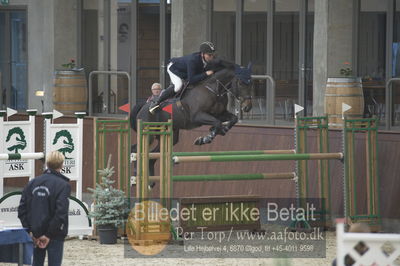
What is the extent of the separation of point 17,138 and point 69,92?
25.0ft

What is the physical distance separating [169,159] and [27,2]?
13471 mm

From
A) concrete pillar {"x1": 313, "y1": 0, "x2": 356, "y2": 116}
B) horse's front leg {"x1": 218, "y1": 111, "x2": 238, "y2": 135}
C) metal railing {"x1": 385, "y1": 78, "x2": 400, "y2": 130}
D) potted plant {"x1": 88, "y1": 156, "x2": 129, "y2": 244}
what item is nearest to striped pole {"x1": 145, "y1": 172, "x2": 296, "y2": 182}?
potted plant {"x1": 88, "y1": 156, "x2": 129, "y2": 244}

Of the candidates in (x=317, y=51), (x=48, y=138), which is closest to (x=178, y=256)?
(x=48, y=138)

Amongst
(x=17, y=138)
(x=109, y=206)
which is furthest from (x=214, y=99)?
(x=17, y=138)

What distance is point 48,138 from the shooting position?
13.9 m

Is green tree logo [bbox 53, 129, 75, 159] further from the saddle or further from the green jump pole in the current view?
the green jump pole

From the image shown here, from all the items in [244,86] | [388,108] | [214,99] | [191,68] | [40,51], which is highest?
[40,51]

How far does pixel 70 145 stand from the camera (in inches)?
557

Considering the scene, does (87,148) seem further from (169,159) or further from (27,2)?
(27,2)

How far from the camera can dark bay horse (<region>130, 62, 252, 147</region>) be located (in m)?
13.4

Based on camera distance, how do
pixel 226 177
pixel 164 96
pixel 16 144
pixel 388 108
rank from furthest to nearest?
pixel 388 108 → pixel 16 144 → pixel 164 96 → pixel 226 177

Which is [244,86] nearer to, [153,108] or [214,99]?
[214,99]

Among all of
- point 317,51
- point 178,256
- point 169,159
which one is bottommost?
point 178,256

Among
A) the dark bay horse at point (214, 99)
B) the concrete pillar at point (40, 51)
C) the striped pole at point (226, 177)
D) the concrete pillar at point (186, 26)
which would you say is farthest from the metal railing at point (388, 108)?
the concrete pillar at point (40, 51)
